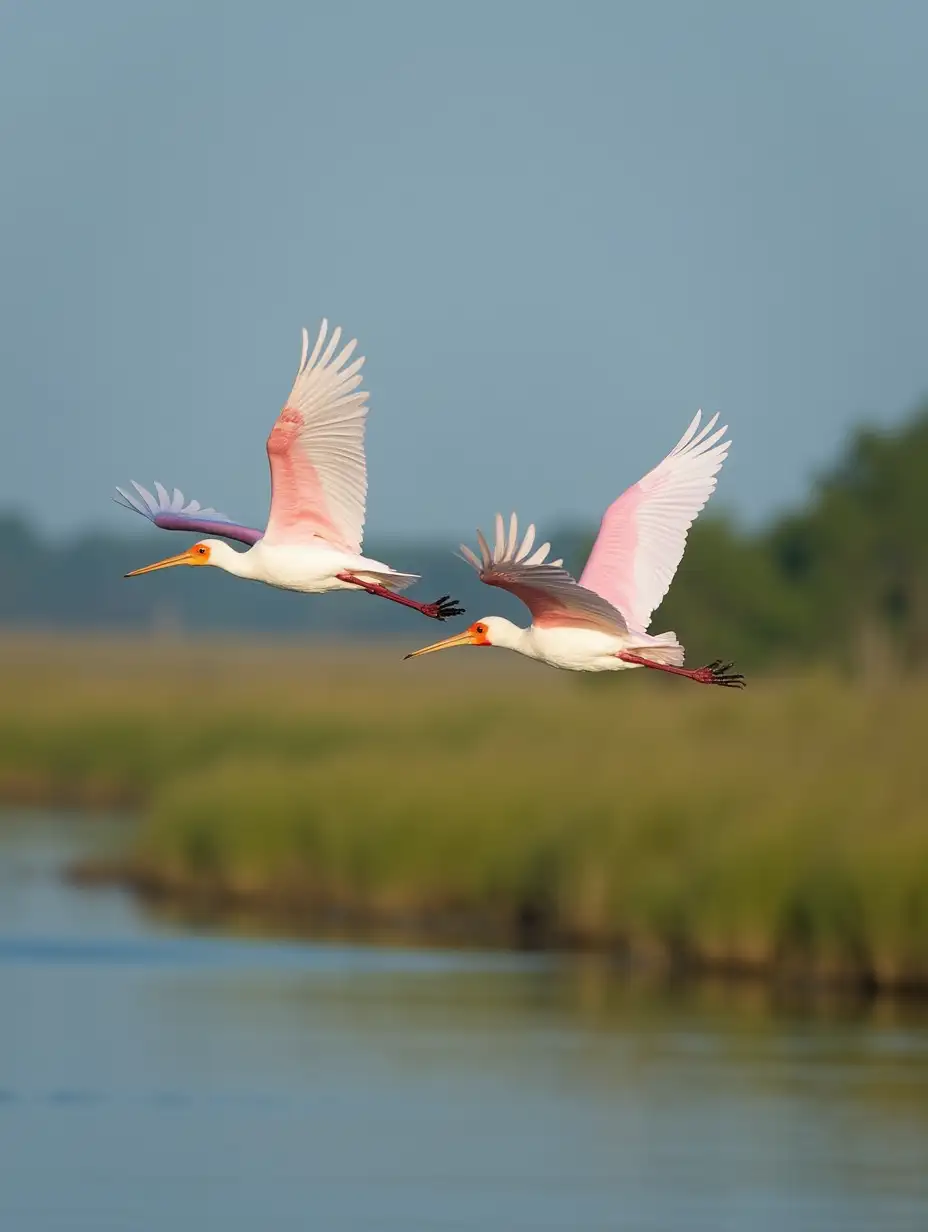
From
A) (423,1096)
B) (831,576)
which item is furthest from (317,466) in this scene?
(831,576)

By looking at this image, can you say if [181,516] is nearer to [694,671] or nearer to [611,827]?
[694,671]

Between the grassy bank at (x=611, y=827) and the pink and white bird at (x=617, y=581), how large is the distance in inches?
1235

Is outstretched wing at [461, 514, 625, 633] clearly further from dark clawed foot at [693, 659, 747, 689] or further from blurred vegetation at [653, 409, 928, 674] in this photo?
blurred vegetation at [653, 409, 928, 674]

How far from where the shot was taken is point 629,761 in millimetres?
65625

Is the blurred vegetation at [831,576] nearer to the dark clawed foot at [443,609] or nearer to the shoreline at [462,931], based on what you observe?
the shoreline at [462,931]

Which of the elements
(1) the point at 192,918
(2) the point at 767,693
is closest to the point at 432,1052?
(1) the point at 192,918

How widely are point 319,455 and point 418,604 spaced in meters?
1.57

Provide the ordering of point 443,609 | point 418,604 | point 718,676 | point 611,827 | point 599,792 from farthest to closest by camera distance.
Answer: point 599,792 → point 611,827 → point 718,676 → point 418,604 → point 443,609

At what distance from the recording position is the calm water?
1758 inches

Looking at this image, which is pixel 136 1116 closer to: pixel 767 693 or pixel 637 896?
pixel 637 896

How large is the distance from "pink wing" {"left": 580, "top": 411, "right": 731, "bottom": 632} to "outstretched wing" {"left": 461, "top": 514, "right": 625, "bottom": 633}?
1.27m

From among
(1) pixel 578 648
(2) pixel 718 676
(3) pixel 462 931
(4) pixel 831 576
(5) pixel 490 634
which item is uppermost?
(4) pixel 831 576

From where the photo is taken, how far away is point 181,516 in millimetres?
20797

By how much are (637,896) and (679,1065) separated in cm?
461
